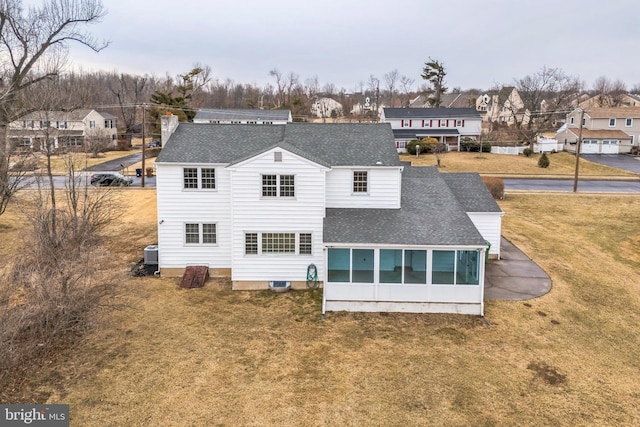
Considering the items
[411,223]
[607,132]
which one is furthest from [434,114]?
[411,223]

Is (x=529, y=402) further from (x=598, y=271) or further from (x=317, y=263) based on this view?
(x=598, y=271)

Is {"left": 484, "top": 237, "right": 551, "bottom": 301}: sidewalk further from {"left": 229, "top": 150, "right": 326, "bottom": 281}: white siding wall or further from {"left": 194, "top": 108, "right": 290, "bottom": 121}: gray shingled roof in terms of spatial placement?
{"left": 194, "top": 108, "right": 290, "bottom": 121}: gray shingled roof

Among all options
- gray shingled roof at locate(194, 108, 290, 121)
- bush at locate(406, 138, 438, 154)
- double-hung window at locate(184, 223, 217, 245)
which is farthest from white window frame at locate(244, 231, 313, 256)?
bush at locate(406, 138, 438, 154)

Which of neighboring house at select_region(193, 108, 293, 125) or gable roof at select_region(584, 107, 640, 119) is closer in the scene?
neighboring house at select_region(193, 108, 293, 125)

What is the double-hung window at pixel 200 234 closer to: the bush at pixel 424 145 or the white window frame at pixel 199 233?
the white window frame at pixel 199 233

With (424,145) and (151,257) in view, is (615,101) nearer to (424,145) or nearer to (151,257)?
(424,145)

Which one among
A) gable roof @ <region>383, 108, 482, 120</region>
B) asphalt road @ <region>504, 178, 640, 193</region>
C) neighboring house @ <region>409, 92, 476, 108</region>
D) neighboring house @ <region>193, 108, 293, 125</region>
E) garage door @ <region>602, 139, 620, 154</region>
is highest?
neighboring house @ <region>409, 92, 476, 108</region>
